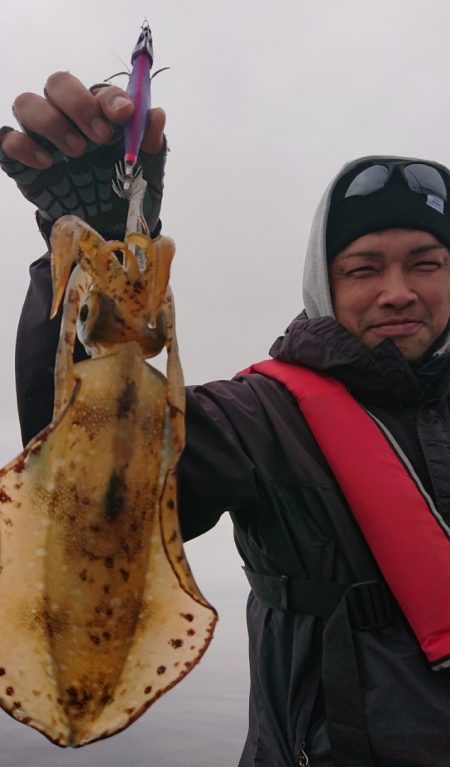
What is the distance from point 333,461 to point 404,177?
2258 mm

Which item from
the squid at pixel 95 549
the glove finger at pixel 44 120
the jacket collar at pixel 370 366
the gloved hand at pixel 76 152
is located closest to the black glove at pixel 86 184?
the gloved hand at pixel 76 152

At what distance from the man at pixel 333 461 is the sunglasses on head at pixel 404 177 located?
166 millimetres

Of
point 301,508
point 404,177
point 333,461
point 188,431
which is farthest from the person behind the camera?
point 404,177

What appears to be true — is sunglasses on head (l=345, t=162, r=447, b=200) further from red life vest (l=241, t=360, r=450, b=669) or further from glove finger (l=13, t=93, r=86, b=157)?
glove finger (l=13, t=93, r=86, b=157)

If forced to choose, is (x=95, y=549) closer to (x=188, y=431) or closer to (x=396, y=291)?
(x=188, y=431)

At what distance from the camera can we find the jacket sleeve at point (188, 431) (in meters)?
2.69

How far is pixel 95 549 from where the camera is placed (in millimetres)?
1766

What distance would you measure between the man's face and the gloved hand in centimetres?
150

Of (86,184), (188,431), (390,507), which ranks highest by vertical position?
(86,184)

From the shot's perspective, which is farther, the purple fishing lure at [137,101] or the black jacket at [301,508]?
the black jacket at [301,508]

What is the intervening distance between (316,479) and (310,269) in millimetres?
1610

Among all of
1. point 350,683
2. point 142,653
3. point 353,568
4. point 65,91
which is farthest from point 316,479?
point 65,91

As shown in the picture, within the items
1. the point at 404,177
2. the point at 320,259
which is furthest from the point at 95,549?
the point at 404,177

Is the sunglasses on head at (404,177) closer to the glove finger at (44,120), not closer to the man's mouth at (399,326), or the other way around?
the man's mouth at (399,326)
